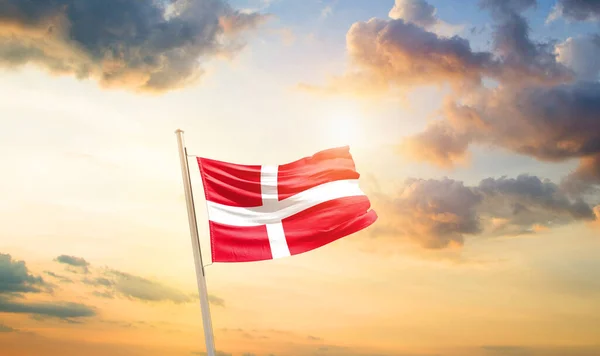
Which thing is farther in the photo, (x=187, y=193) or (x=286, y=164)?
(x=286, y=164)

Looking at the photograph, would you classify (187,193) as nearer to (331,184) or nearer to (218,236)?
(218,236)

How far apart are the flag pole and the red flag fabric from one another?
56cm

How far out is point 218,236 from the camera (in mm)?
16500

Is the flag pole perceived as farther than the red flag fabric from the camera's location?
No

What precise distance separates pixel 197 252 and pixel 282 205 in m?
3.33

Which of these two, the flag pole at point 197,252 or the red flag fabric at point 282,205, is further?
the red flag fabric at point 282,205

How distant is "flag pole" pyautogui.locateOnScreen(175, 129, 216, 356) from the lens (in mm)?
15148

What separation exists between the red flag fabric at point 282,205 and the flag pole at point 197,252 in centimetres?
56

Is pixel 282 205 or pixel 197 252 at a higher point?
pixel 282 205

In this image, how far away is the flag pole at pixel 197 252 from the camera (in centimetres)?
1515

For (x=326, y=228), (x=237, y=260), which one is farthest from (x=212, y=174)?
(x=326, y=228)

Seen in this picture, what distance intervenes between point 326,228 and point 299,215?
822 millimetres

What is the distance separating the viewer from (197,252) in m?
15.7

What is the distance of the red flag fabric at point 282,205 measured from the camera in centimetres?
1689
